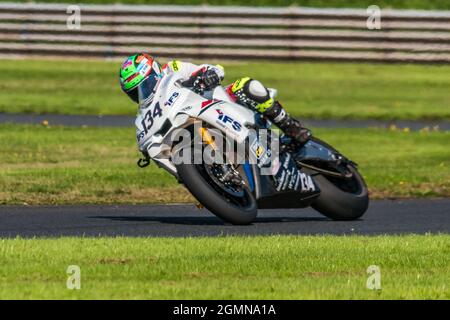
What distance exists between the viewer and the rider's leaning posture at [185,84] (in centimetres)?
1145

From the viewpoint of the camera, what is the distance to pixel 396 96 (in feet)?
88.6

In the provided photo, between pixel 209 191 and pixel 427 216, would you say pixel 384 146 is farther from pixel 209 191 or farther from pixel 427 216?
pixel 209 191

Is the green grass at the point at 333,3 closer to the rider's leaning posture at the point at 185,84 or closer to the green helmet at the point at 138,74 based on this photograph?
the rider's leaning posture at the point at 185,84

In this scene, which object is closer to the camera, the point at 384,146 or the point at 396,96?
the point at 384,146

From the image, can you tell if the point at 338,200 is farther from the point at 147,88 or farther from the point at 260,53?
the point at 260,53

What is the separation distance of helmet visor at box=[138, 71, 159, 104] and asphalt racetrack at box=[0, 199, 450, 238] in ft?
4.03

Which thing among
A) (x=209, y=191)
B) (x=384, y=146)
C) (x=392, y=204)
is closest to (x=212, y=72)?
(x=209, y=191)

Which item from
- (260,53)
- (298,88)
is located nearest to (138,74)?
(298,88)

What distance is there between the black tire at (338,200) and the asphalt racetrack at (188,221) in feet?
0.36

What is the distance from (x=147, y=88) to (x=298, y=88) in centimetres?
1676

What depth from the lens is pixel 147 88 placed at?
11.4m

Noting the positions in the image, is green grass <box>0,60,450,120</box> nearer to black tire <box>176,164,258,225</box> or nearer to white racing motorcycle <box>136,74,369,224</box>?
white racing motorcycle <box>136,74,369,224</box>

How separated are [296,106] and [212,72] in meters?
13.9

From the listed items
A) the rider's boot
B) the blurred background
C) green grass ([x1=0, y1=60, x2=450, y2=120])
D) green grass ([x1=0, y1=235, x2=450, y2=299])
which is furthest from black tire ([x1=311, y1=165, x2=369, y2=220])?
green grass ([x1=0, y1=60, x2=450, y2=120])
